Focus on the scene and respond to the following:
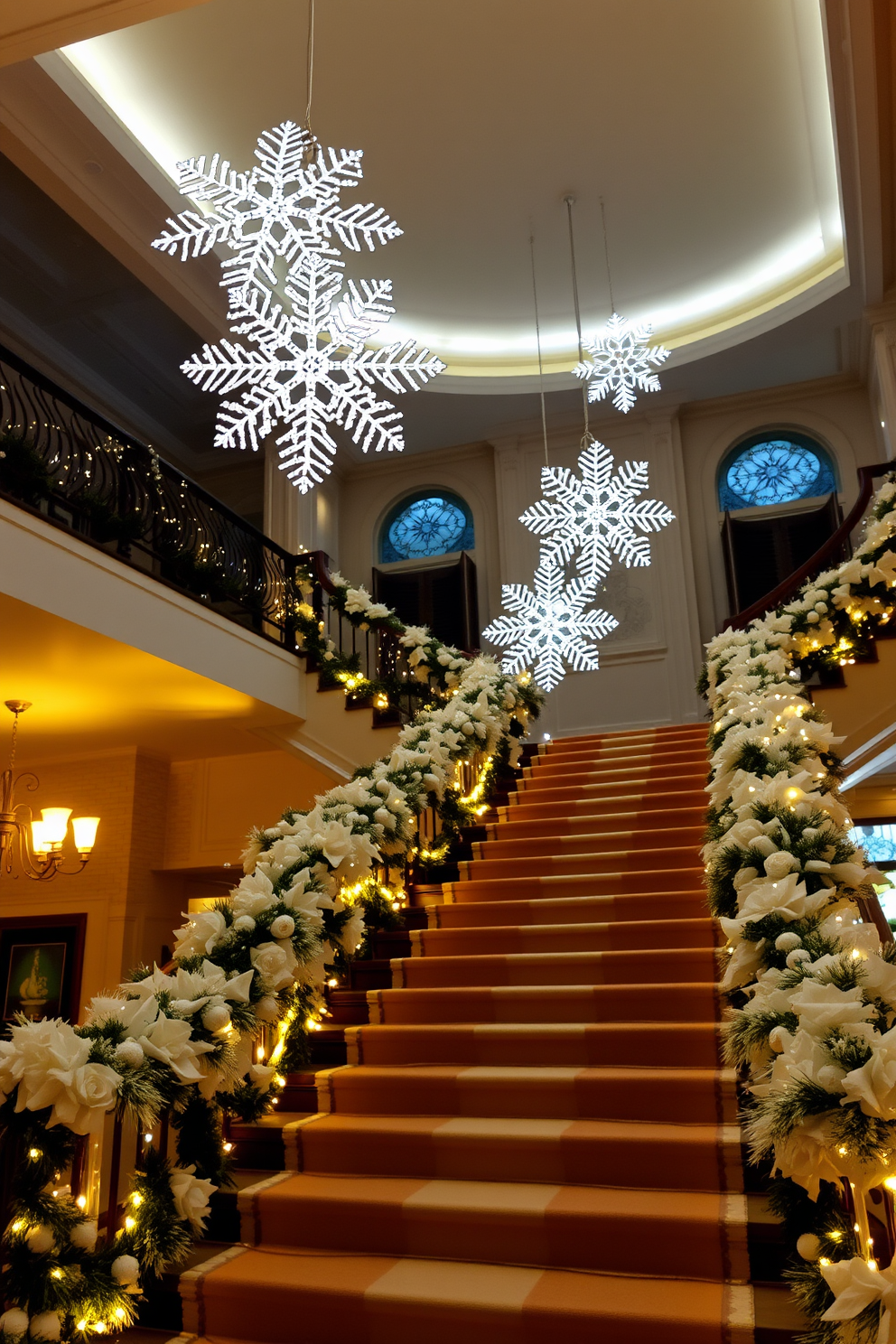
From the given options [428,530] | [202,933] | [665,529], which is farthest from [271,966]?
[428,530]

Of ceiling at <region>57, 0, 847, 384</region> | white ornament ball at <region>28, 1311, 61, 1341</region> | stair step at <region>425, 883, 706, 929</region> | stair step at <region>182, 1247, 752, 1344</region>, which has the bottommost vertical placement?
stair step at <region>182, 1247, 752, 1344</region>

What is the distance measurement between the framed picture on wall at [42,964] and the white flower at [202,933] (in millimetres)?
6133

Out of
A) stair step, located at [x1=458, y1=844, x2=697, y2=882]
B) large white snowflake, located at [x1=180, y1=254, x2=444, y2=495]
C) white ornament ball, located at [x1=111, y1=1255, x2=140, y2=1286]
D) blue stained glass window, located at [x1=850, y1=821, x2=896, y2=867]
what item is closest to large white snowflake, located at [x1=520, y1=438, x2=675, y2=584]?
stair step, located at [x1=458, y1=844, x2=697, y2=882]

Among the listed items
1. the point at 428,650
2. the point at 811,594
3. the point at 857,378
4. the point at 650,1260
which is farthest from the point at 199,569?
the point at 857,378

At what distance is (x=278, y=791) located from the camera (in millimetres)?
9695

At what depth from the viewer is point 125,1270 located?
105 inches

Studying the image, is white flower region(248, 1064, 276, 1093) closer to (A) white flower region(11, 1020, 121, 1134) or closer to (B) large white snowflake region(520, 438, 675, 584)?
(A) white flower region(11, 1020, 121, 1134)

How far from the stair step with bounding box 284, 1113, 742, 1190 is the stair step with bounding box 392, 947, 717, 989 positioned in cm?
97

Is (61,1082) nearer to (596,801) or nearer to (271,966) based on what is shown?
(271,966)

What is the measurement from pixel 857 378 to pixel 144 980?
454 inches

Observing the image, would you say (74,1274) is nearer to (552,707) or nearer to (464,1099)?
(464,1099)

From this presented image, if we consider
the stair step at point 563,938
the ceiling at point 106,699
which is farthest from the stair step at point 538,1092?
the ceiling at point 106,699

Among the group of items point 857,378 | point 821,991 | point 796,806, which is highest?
point 857,378

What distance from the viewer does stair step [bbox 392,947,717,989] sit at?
14.6ft
